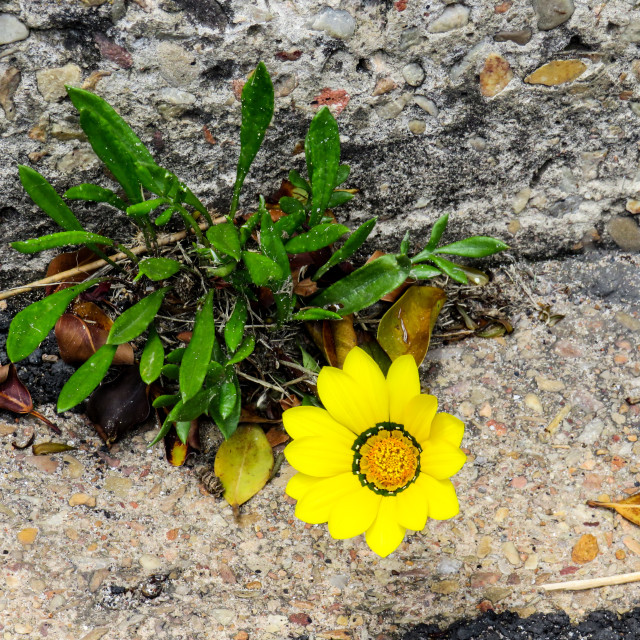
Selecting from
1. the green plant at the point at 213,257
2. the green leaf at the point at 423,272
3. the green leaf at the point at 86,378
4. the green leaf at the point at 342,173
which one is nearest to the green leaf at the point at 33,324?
the green plant at the point at 213,257

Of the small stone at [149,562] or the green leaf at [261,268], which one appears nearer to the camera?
the green leaf at [261,268]

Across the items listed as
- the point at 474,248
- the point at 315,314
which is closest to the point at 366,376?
the point at 315,314

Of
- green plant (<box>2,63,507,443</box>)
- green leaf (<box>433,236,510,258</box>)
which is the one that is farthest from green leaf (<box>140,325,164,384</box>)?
green leaf (<box>433,236,510,258</box>)

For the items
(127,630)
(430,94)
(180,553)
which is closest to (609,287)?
(430,94)

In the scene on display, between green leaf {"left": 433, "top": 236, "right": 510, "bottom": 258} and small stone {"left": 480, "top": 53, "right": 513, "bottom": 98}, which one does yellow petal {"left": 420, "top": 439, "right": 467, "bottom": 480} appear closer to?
green leaf {"left": 433, "top": 236, "right": 510, "bottom": 258}

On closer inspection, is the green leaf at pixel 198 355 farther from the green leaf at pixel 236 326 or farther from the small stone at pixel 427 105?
the small stone at pixel 427 105

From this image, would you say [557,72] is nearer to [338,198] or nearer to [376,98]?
[376,98]
